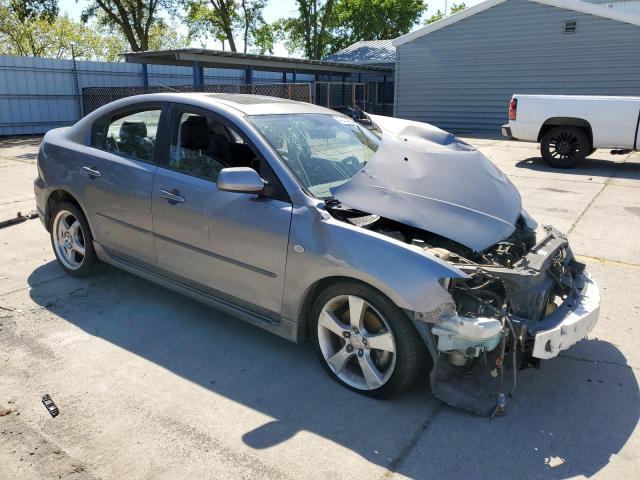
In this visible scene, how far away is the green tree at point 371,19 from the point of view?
46031 millimetres

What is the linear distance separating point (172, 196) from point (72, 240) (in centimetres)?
160

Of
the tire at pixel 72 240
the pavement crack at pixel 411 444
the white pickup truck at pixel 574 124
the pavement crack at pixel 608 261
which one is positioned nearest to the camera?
the pavement crack at pixel 411 444

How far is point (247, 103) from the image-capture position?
399 cm

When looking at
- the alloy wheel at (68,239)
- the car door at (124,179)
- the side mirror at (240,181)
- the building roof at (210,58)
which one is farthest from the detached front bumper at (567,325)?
the building roof at (210,58)

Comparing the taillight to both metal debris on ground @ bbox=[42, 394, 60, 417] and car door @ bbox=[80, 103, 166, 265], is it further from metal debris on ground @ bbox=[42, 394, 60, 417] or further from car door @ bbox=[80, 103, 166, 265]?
metal debris on ground @ bbox=[42, 394, 60, 417]

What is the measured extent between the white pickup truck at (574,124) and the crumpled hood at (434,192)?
8821 millimetres

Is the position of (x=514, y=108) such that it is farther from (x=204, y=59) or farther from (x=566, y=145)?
(x=204, y=59)

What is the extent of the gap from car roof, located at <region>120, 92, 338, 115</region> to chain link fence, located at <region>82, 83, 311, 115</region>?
7.79m

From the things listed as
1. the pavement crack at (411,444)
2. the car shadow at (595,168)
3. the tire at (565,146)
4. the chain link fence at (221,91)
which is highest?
the chain link fence at (221,91)

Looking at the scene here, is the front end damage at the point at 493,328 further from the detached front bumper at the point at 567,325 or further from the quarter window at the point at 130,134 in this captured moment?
the quarter window at the point at 130,134

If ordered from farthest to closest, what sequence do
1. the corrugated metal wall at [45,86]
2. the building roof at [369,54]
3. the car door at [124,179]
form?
the building roof at [369,54] → the corrugated metal wall at [45,86] → the car door at [124,179]

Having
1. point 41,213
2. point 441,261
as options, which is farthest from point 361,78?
point 441,261

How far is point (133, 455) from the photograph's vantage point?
2.68 metres

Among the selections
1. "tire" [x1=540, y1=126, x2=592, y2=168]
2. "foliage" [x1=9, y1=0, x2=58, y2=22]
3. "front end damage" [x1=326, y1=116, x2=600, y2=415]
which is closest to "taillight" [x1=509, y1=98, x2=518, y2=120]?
"tire" [x1=540, y1=126, x2=592, y2=168]
